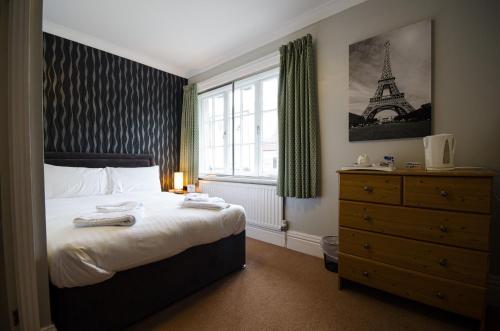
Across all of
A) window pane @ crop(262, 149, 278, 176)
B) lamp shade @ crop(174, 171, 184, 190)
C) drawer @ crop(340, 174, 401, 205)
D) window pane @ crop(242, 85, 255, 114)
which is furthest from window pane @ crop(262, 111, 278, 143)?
lamp shade @ crop(174, 171, 184, 190)

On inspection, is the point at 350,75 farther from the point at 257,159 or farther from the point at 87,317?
the point at 87,317

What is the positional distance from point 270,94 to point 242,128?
2.15ft

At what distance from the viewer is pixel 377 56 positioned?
1.98 m

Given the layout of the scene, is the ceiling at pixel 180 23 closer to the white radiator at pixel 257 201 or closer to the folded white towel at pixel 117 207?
the white radiator at pixel 257 201

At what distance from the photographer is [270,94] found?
9.69 feet

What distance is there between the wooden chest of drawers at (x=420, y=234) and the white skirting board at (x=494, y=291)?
0.48 m

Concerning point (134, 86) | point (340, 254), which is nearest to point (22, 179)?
point (340, 254)

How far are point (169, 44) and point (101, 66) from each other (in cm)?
101

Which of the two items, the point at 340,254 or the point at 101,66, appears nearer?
the point at 340,254

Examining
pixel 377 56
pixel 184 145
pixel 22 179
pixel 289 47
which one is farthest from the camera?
pixel 184 145

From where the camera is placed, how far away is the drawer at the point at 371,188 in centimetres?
153

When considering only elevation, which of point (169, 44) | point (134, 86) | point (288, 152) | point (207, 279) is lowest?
point (207, 279)

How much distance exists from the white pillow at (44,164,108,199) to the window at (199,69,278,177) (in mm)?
1556

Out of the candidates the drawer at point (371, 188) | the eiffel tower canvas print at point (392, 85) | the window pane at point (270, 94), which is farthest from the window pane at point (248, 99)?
the drawer at point (371, 188)
